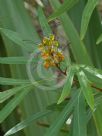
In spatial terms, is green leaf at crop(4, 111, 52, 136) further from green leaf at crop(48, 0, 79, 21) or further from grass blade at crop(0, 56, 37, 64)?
green leaf at crop(48, 0, 79, 21)

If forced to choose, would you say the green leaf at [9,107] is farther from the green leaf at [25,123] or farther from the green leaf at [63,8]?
the green leaf at [63,8]

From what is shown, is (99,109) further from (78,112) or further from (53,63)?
(53,63)

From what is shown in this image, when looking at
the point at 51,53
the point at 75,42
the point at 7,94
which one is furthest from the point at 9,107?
the point at 75,42

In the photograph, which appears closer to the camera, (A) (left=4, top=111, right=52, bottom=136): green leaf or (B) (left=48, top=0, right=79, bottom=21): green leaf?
(B) (left=48, top=0, right=79, bottom=21): green leaf

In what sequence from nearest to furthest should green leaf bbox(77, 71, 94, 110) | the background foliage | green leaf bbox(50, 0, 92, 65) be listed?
green leaf bbox(77, 71, 94, 110) → the background foliage → green leaf bbox(50, 0, 92, 65)

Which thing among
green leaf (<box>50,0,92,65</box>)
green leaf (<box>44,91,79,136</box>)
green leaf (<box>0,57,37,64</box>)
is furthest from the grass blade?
green leaf (<box>50,0,92,65</box>)

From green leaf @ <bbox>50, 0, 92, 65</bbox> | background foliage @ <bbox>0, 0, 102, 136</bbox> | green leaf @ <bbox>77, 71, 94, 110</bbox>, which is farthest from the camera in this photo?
green leaf @ <bbox>50, 0, 92, 65</bbox>

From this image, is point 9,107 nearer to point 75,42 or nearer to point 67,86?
point 67,86

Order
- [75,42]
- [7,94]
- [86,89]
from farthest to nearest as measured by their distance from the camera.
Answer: [75,42] < [7,94] < [86,89]
